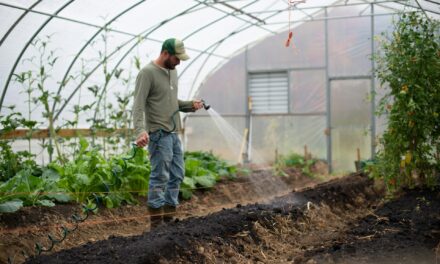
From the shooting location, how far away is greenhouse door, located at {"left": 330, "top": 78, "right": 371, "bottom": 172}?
35.4ft

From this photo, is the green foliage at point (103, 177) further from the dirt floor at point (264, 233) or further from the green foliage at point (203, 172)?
the green foliage at point (203, 172)

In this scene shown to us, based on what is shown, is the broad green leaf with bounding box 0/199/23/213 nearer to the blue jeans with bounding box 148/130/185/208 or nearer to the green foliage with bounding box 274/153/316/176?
the blue jeans with bounding box 148/130/185/208

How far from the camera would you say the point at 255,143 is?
1179cm

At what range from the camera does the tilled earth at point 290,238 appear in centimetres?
392

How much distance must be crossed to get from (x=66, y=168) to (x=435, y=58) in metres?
4.08

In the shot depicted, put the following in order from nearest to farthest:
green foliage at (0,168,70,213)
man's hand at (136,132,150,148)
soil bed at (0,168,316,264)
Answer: soil bed at (0,168,316,264) < green foliage at (0,168,70,213) < man's hand at (136,132,150,148)

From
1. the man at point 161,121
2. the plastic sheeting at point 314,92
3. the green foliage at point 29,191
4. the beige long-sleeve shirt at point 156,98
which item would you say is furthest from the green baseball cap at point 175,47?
the plastic sheeting at point 314,92

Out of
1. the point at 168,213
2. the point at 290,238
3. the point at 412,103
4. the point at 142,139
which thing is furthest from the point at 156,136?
the point at 412,103

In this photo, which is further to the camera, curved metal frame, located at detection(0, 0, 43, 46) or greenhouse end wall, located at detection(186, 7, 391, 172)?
greenhouse end wall, located at detection(186, 7, 391, 172)

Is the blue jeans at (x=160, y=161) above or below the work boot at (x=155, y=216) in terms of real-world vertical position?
above

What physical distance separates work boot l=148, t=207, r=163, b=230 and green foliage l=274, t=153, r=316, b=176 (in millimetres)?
5279

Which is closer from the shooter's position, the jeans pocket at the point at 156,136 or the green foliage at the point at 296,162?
the jeans pocket at the point at 156,136

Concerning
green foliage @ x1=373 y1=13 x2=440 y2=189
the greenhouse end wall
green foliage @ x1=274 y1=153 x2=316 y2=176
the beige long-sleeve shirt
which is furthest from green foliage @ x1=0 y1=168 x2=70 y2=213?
the greenhouse end wall

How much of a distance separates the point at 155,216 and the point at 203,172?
2.61 meters
